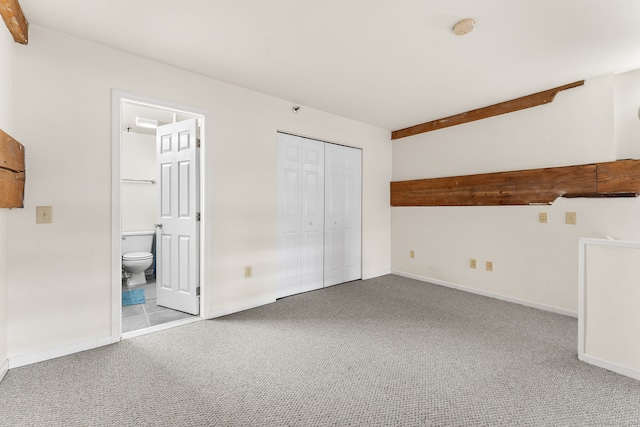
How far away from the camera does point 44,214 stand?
207cm

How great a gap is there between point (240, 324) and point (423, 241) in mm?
2906

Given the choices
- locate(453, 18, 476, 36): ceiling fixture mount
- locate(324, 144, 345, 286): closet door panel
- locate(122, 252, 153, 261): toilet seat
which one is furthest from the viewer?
locate(324, 144, 345, 286): closet door panel

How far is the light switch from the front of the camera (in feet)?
6.73

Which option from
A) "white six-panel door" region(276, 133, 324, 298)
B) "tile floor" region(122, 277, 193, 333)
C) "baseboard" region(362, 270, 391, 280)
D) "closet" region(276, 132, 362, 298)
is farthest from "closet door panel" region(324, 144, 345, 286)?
"tile floor" region(122, 277, 193, 333)

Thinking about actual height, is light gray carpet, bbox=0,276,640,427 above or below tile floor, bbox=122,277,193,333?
below

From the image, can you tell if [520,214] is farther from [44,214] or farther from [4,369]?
[4,369]

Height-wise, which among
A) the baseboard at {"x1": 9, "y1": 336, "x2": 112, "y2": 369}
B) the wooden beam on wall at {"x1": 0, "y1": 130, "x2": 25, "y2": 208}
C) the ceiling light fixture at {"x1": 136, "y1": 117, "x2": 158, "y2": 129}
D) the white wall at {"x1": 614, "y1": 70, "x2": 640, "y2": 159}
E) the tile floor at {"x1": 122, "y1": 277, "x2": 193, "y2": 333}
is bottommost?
the tile floor at {"x1": 122, "y1": 277, "x2": 193, "y2": 333}

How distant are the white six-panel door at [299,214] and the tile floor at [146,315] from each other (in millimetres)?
1157

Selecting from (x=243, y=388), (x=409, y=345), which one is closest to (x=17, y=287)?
(x=243, y=388)

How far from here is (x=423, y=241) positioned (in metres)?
4.33

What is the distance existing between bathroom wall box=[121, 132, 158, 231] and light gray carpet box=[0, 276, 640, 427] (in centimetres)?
286

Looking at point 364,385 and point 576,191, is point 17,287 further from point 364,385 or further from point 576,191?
point 576,191

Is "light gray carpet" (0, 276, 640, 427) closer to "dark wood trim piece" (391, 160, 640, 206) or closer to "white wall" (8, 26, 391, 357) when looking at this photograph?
"white wall" (8, 26, 391, 357)

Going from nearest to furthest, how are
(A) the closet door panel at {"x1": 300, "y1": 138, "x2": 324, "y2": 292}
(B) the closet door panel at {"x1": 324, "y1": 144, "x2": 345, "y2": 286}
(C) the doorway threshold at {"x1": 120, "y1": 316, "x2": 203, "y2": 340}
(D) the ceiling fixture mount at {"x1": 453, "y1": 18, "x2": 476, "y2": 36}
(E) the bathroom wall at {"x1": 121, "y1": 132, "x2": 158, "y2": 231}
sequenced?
(D) the ceiling fixture mount at {"x1": 453, "y1": 18, "x2": 476, "y2": 36} < (C) the doorway threshold at {"x1": 120, "y1": 316, "x2": 203, "y2": 340} < (A) the closet door panel at {"x1": 300, "y1": 138, "x2": 324, "y2": 292} < (B) the closet door panel at {"x1": 324, "y1": 144, "x2": 345, "y2": 286} < (E) the bathroom wall at {"x1": 121, "y1": 132, "x2": 158, "y2": 231}
